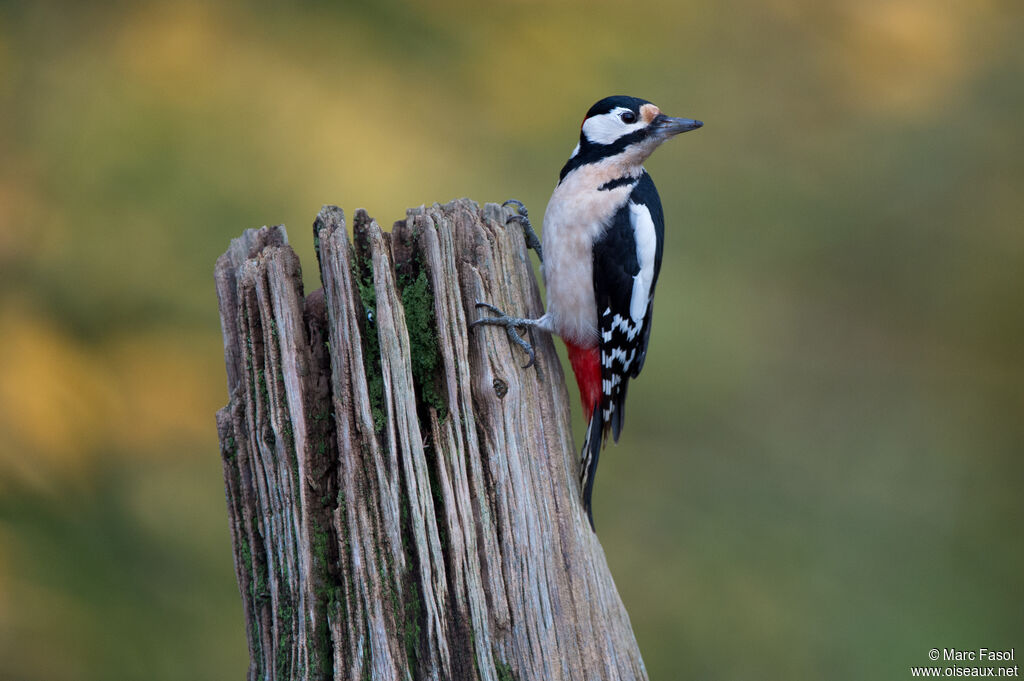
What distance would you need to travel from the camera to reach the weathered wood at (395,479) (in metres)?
1.98

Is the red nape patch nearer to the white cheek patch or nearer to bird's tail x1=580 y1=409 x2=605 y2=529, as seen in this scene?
bird's tail x1=580 y1=409 x2=605 y2=529

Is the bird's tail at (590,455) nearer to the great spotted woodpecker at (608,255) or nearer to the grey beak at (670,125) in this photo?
the great spotted woodpecker at (608,255)

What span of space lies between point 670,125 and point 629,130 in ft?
0.42

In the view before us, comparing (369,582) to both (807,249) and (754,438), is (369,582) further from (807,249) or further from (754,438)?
(807,249)

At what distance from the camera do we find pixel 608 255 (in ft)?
8.68

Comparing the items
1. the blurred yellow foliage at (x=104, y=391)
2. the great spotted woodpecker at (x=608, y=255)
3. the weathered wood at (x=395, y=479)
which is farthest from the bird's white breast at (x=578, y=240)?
the blurred yellow foliage at (x=104, y=391)

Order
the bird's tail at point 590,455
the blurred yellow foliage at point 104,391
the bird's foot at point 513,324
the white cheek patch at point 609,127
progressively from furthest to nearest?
the blurred yellow foliage at point 104,391 → the white cheek patch at point 609,127 → the bird's tail at point 590,455 → the bird's foot at point 513,324

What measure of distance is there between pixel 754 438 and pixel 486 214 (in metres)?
3.72

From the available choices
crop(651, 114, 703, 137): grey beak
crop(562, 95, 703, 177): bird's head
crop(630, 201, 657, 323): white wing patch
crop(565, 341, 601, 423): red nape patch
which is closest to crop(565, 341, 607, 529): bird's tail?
crop(565, 341, 601, 423): red nape patch

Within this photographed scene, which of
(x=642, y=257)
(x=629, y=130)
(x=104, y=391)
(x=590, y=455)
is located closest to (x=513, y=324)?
(x=590, y=455)

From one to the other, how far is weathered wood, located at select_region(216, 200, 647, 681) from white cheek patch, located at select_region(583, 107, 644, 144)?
2.47 ft

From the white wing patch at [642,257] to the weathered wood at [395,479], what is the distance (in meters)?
0.57

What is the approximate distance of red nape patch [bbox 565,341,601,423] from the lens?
2.68 meters

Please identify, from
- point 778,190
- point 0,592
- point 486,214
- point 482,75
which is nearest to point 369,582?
point 486,214
